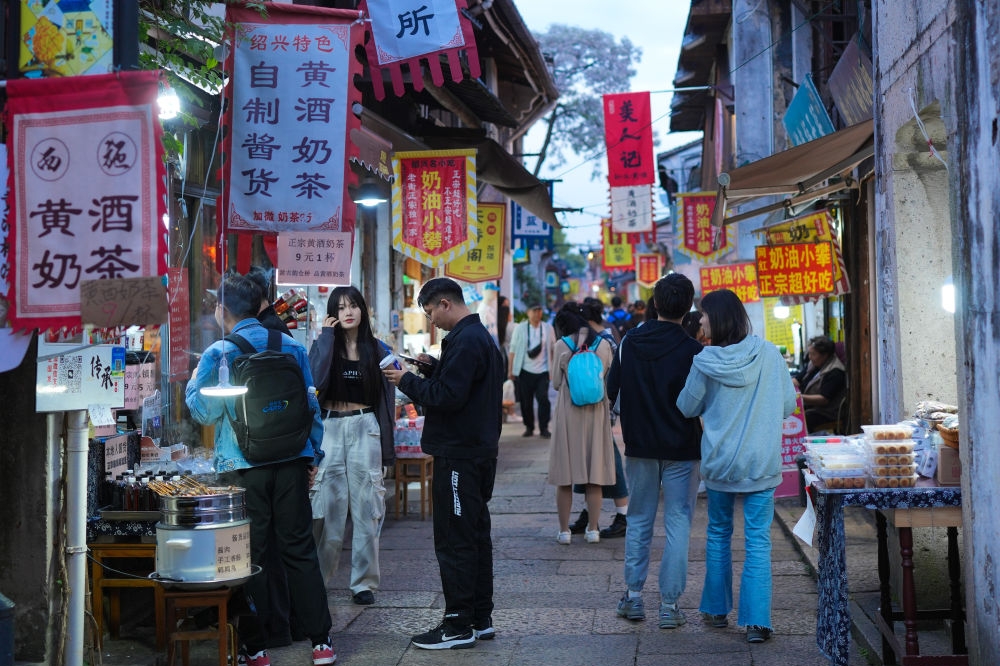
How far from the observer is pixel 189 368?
8.78m

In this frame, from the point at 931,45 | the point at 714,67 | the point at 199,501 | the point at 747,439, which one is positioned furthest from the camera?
the point at 714,67

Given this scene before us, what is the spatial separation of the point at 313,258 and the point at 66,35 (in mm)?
4772

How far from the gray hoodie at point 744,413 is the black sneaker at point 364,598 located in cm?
257

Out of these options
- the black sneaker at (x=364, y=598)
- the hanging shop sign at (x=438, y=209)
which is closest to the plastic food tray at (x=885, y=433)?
the black sneaker at (x=364, y=598)

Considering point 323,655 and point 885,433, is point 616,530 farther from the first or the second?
point 885,433

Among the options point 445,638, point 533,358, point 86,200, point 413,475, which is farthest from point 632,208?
point 86,200

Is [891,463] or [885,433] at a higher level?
[885,433]

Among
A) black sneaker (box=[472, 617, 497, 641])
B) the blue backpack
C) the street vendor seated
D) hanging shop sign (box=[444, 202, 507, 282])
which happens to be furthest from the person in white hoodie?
hanging shop sign (box=[444, 202, 507, 282])

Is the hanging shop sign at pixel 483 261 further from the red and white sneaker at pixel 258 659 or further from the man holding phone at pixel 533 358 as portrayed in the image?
the red and white sneaker at pixel 258 659

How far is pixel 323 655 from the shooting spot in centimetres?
615

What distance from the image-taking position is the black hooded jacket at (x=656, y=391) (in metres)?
6.84

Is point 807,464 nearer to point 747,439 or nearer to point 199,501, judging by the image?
point 747,439

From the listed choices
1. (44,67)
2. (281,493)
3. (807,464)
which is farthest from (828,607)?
(44,67)

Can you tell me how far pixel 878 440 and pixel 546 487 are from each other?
7523 millimetres
